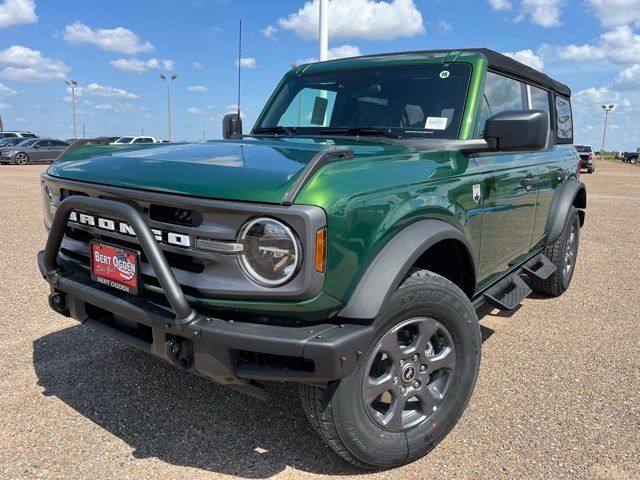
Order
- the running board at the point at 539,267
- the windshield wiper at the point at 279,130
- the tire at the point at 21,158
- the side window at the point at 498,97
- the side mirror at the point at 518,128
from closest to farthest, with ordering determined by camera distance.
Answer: the side mirror at the point at 518,128, the side window at the point at 498,97, the windshield wiper at the point at 279,130, the running board at the point at 539,267, the tire at the point at 21,158

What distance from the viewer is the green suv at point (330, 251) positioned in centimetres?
197

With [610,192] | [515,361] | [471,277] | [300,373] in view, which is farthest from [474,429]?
[610,192]

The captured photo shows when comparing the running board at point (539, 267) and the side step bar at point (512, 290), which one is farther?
the running board at point (539, 267)

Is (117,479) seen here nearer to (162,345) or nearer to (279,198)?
(162,345)

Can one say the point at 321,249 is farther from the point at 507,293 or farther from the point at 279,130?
the point at 507,293

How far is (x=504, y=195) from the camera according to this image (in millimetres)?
3248

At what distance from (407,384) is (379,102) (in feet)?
5.96

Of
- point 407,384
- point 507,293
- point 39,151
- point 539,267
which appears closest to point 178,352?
Answer: point 407,384

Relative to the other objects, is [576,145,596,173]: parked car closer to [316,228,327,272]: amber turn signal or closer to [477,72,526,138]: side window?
[477,72,526,138]: side window

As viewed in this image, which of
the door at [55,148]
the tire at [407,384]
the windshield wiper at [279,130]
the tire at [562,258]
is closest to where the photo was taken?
the tire at [407,384]

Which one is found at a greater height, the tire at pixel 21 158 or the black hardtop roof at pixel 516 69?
the black hardtop roof at pixel 516 69

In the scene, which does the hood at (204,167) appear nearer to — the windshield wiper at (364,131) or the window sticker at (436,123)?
the windshield wiper at (364,131)

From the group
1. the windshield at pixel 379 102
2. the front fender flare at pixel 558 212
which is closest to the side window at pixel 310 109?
the windshield at pixel 379 102

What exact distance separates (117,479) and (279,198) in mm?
1470
